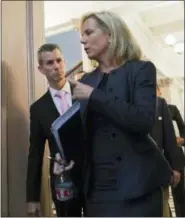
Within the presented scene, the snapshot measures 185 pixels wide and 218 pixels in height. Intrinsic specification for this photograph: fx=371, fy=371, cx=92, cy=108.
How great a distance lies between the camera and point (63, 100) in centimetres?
137

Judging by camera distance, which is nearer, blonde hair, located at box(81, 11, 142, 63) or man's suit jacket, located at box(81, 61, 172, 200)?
man's suit jacket, located at box(81, 61, 172, 200)

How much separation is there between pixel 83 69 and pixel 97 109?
0.80 meters

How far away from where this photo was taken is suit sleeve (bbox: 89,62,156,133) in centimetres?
88

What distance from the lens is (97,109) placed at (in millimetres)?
907

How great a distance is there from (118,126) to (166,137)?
34.0 inches

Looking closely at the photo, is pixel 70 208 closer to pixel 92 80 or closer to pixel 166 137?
pixel 92 80

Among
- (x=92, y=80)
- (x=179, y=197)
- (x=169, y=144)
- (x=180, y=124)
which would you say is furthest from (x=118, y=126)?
(x=180, y=124)

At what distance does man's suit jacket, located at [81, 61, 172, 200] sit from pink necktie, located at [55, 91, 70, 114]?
0.37m

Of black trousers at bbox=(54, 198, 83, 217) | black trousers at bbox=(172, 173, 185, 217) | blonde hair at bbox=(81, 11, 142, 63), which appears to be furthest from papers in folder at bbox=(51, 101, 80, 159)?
black trousers at bbox=(172, 173, 185, 217)

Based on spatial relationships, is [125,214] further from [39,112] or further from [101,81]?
[39,112]

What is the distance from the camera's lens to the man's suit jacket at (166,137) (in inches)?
66.8

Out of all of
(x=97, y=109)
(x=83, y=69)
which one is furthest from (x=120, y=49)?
(x=83, y=69)

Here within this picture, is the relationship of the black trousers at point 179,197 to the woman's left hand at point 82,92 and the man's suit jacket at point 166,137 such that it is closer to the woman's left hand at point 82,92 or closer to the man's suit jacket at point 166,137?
the man's suit jacket at point 166,137

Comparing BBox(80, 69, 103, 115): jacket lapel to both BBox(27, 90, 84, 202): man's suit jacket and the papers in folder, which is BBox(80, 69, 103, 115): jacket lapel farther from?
BBox(27, 90, 84, 202): man's suit jacket
